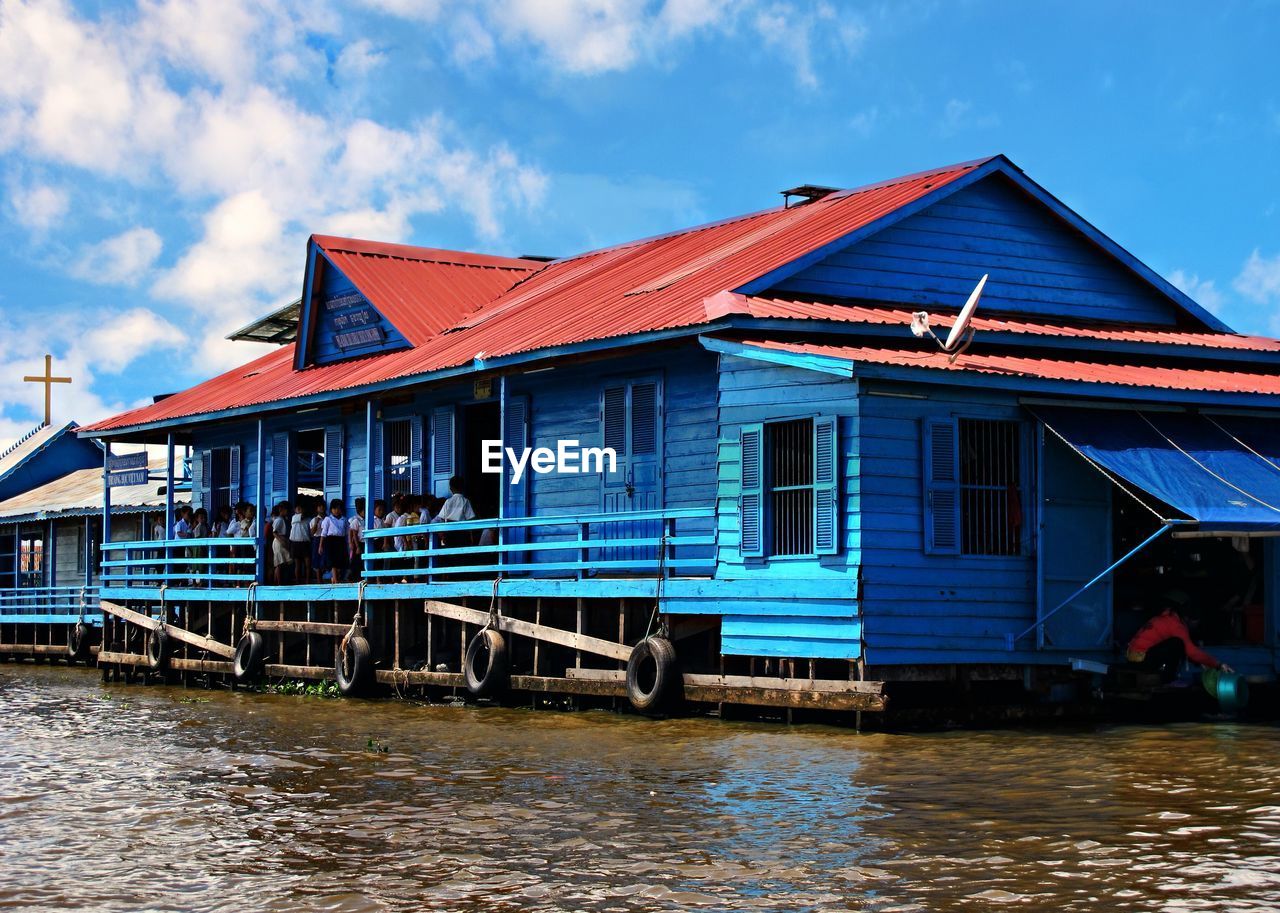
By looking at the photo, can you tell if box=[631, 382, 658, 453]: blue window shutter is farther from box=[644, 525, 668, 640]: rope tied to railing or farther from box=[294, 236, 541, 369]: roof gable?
box=[294, 236, 541, 369]: roof gable

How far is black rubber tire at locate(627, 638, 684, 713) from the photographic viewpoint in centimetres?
1844

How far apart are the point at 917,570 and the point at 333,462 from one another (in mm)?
13096

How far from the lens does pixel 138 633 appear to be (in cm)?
3114

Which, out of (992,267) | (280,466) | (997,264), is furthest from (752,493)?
(280,466)

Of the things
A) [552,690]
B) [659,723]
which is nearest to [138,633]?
[552,690]

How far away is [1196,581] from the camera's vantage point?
781 inches

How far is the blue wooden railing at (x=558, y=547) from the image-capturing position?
19562 mm

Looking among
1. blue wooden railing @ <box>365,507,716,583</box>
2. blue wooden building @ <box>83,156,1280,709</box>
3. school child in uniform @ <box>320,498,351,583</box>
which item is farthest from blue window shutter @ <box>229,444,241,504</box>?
blue wooden railing @ <box>365,507,716,583</box>

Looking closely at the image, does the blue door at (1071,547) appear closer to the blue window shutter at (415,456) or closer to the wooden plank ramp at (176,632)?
the blue window shutter at (415,456)

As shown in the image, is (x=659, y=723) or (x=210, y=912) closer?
(x=210, y=912)

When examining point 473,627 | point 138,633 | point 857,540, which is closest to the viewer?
point 857,540

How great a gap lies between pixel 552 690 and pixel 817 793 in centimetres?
789

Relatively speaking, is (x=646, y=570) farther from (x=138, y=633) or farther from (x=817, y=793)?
(x=138, y=633)

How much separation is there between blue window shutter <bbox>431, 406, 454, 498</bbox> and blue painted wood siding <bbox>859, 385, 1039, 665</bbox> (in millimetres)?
8969
